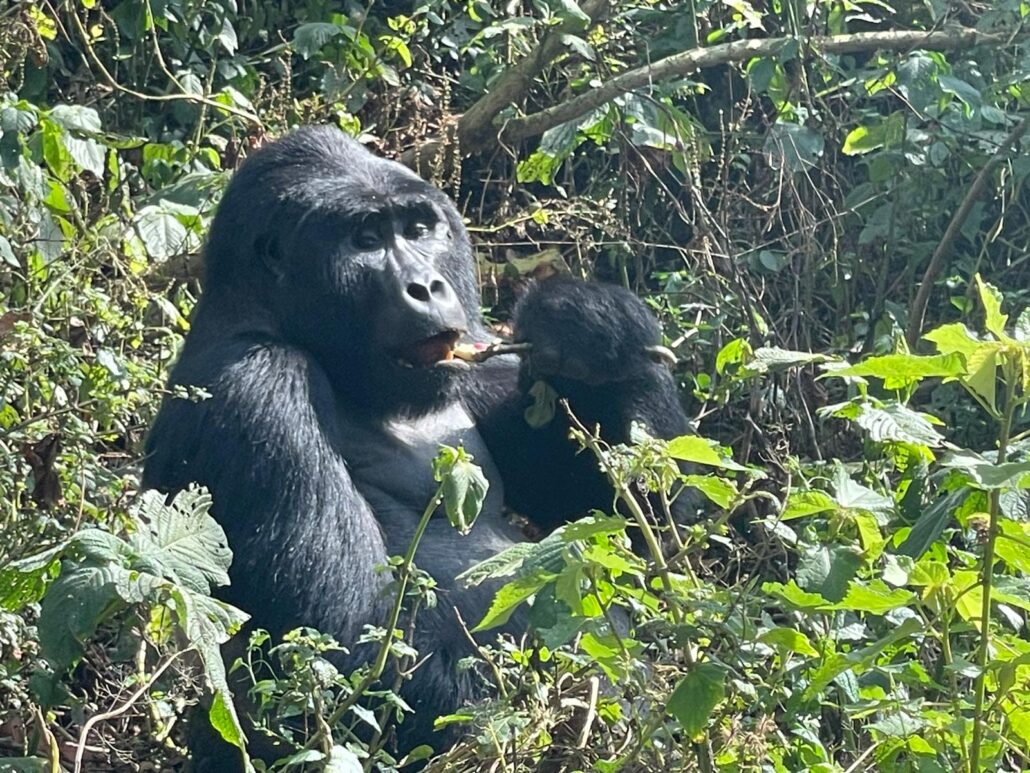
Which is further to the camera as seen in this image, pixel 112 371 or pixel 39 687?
pixel 112 371

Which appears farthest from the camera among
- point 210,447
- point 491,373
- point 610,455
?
point 491,373

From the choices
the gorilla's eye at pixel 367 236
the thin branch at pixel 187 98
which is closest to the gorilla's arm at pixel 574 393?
the gorilla's eye at pixel 367 236

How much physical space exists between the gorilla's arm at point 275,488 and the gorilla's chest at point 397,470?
0.25 m

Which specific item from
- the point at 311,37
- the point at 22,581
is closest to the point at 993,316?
the point at 22,581

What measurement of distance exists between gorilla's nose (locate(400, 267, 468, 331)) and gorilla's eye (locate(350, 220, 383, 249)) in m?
0.16

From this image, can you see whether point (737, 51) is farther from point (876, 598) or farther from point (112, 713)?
point (876, 598)

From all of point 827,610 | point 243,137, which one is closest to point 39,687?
point 827,610

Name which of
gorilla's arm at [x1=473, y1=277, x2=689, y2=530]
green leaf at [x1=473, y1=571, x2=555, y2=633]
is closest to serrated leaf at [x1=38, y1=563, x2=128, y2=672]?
green leaf at [x1=473, y1=571, x2=555, y2=633]

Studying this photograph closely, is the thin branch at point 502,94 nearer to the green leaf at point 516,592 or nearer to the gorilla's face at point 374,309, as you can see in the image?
the gorilla's face at point 374,309

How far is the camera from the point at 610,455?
256 cm

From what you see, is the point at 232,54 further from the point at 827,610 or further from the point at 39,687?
→ the point at 827,610

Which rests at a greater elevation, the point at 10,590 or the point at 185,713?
the point at 10,590

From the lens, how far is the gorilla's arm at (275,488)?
358 centimetres

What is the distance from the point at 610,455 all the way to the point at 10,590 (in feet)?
3.01
